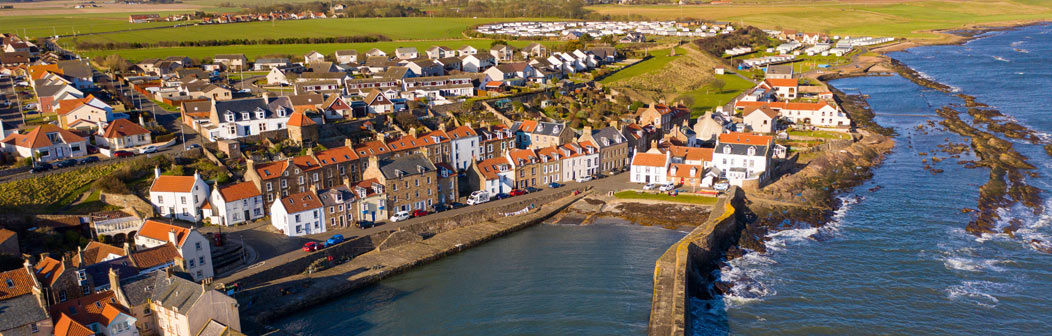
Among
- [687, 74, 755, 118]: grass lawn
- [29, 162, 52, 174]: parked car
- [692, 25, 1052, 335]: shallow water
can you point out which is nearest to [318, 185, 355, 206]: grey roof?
[29, 162, 52, 174]: parked car

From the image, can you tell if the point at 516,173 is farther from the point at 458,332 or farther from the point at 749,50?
the point at 749,50

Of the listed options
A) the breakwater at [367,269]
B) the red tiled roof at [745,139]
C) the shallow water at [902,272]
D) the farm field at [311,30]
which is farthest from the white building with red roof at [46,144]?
the farm field at [311,30]

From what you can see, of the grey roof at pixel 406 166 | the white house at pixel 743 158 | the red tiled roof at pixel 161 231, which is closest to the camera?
the red tiled roof at pixel 161 231

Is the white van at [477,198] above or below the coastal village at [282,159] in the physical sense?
below

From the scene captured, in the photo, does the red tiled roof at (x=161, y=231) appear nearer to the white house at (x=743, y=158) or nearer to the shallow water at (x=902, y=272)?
the shallow water at (x=902, y=272)

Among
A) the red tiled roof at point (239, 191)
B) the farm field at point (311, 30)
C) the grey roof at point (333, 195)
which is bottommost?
the grey roof at point (333, 195)

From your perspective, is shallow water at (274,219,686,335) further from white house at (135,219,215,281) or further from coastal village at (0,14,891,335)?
white house at (135,219,215,281)

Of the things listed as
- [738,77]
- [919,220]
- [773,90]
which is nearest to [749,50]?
[738,77]

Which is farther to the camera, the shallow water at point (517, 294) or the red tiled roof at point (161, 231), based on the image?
the red tiled roof at point (161, 231)
